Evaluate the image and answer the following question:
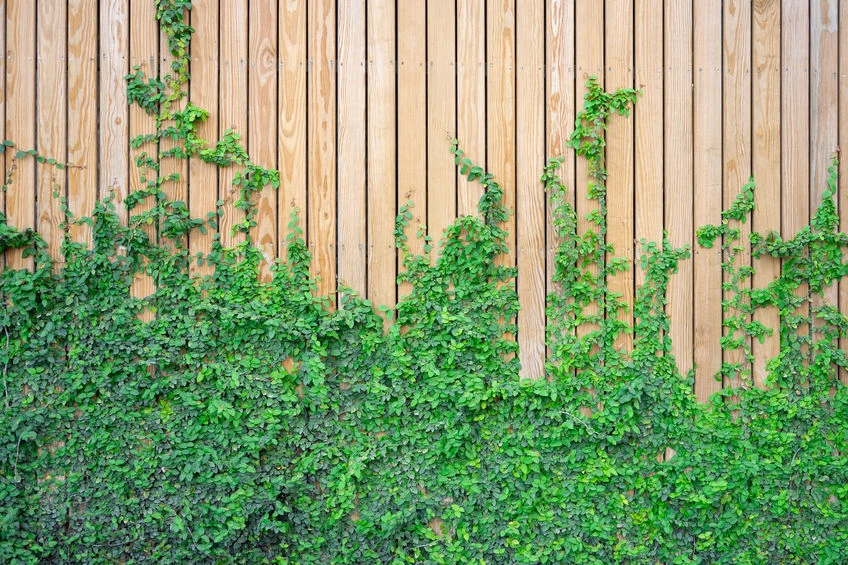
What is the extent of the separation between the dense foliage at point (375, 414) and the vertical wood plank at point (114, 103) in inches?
4.1

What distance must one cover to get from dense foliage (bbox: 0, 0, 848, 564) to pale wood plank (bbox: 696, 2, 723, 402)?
0.15 metres

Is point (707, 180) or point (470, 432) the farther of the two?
point (707, 180)

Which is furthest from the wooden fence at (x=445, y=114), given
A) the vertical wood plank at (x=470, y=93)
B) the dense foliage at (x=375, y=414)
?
the dense foliage at (x=375, y=414)

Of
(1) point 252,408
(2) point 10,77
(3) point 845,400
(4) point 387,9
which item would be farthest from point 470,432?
(2) point 10,77

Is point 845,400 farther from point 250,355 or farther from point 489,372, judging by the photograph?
point 250,355

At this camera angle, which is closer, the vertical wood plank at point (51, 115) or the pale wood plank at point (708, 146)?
the vertical wood plank at point (51, 115)

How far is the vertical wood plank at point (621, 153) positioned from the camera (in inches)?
137

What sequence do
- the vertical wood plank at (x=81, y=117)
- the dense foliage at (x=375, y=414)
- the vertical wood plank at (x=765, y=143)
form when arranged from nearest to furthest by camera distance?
the dense foliage at (x=375, y=414), the vertical wood plank at (x=81, y=117), the vertical wood plank at (x=765, y=143)

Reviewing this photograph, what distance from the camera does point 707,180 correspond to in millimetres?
3537

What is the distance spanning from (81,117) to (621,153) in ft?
9.95

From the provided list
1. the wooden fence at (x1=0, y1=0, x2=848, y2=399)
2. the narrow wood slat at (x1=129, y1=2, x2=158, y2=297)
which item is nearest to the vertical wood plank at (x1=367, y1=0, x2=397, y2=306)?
the wooden fence at (x1=0, y1=0, x2=848, y2=399)

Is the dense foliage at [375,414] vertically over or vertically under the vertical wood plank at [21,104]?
under

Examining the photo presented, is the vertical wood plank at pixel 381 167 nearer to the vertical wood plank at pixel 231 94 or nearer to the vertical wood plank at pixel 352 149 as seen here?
the vertical wood plank at pixel 352 149

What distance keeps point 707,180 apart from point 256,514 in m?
3.16
